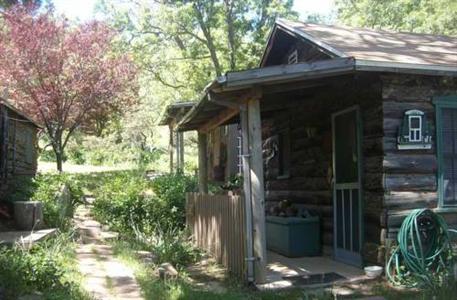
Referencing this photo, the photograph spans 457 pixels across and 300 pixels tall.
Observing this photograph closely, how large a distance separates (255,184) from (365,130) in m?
1.82

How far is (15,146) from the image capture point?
45.2 feet

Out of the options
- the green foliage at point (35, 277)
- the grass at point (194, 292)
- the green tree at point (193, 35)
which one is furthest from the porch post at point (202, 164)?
the green tree at point (193, 35)

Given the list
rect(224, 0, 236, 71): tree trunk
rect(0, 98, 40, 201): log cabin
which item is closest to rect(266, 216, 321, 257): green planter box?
rect(0, 98, 40, 201): log cabin

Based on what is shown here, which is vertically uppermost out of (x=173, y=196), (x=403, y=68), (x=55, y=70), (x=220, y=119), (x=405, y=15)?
(x=405, y=15)

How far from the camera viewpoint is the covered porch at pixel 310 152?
666 cm

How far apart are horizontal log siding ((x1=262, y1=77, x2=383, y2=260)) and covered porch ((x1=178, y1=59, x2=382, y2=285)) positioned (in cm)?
1

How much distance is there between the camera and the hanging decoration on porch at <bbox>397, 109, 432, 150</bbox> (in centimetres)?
689

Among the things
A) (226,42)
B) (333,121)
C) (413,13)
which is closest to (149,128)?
(226,42)

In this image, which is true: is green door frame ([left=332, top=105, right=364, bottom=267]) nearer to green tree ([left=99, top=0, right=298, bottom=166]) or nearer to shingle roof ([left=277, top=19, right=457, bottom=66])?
shingle roof ([left=277, top=19, right=457, bottom=66])

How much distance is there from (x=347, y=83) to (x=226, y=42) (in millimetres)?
18303

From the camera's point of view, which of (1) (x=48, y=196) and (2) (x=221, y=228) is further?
(1) (x=48, y=196)

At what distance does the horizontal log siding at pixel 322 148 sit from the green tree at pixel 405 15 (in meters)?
16.7

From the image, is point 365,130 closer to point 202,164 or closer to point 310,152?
point 310,152

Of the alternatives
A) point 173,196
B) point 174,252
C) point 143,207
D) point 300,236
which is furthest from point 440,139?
point 143,207
